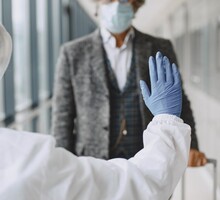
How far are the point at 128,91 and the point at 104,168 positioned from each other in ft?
2.64

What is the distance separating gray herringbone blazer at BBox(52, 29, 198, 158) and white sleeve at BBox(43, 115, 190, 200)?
0.71 meters

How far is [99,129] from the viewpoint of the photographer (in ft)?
6.26

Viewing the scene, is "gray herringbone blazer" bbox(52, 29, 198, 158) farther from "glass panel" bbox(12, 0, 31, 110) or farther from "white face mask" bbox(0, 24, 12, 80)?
"glass panel" bbox(12, 0, 31, 110)

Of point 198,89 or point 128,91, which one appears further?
point 198,89

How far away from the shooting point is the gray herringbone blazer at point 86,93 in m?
1.85

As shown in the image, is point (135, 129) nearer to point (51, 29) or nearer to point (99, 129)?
point (99, 129)

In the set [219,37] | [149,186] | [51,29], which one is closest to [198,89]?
[219,37]

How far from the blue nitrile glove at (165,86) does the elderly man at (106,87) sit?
0.60m

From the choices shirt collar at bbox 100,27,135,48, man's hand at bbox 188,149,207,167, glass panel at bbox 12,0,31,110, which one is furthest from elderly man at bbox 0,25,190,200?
glass panel at bbox 12,0,31,110

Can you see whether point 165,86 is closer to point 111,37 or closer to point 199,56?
point 111,37

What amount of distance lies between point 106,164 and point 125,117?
0.79m

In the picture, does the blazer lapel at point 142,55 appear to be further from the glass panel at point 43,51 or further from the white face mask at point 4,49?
the glass panel at point 43,51

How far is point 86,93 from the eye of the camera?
192 centimetres

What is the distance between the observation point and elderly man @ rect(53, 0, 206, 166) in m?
1.83
